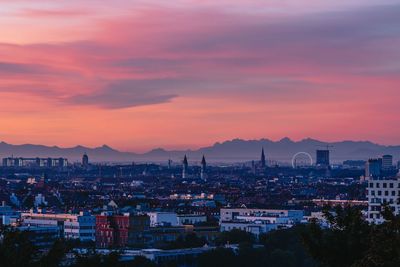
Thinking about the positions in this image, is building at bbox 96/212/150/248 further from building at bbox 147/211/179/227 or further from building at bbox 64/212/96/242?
building at bbox 147/211/179/227

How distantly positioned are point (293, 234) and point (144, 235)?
Result: 759 inches

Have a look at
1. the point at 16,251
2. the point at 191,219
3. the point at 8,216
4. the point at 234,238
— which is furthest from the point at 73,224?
the point at 16,251

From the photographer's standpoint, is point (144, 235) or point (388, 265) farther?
point (144, 235)

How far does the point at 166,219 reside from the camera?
381 feet

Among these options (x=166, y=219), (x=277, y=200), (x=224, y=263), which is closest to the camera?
(x=224, y=263)

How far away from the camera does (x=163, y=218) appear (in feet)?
380

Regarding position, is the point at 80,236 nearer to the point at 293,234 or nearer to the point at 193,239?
the point at 193,239

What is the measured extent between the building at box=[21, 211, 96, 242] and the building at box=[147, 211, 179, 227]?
32.7 feet

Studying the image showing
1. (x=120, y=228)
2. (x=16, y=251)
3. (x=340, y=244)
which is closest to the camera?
(x=340, y=244)

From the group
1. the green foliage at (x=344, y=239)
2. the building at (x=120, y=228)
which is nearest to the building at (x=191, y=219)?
the building at (x=120, y=228)

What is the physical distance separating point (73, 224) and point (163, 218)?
15.1m

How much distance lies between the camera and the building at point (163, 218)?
114m

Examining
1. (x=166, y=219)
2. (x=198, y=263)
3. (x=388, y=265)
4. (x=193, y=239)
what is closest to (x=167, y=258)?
(x=198, y=263)

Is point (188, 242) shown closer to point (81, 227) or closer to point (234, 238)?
point (234, 238)
